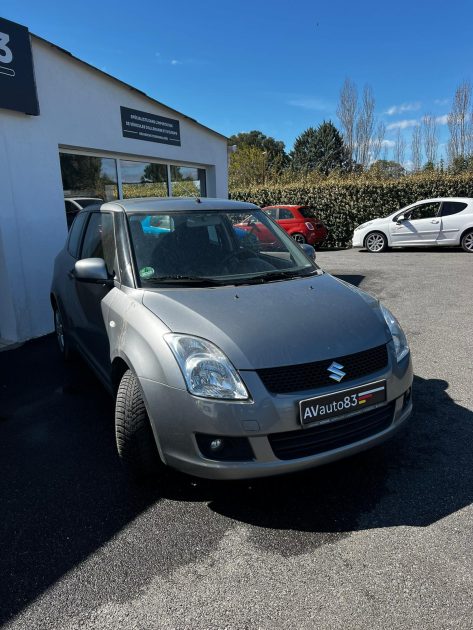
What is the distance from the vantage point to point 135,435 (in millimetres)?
2574

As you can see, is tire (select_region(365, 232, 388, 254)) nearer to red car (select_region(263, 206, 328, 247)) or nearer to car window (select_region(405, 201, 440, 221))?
car window (select_region(405, 201, 440, 221))

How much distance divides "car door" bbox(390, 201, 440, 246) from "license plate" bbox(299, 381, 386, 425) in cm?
1279

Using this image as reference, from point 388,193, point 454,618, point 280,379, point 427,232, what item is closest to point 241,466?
point 280,379

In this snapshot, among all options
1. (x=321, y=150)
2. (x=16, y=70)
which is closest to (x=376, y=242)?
(x=16, y=70)

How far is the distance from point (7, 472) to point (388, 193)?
55.3 feet

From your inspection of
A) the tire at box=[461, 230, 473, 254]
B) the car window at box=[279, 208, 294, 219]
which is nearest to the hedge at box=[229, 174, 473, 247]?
the car window at box=[279, 208, 294, 219]

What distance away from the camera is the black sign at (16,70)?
5.35 metres

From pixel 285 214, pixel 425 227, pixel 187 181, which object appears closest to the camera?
pixel 187 181

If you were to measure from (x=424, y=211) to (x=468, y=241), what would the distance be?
166 centimetres

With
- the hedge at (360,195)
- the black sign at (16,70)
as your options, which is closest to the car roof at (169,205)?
the black sign at (16,70)

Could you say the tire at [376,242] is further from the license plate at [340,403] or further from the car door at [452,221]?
the license plate at [340,403]

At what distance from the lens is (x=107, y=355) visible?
3277 millimetres

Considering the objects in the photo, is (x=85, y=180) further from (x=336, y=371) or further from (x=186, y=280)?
(x=336, y=371)

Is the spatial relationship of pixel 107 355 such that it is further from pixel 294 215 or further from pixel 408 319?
pixel 294 215
